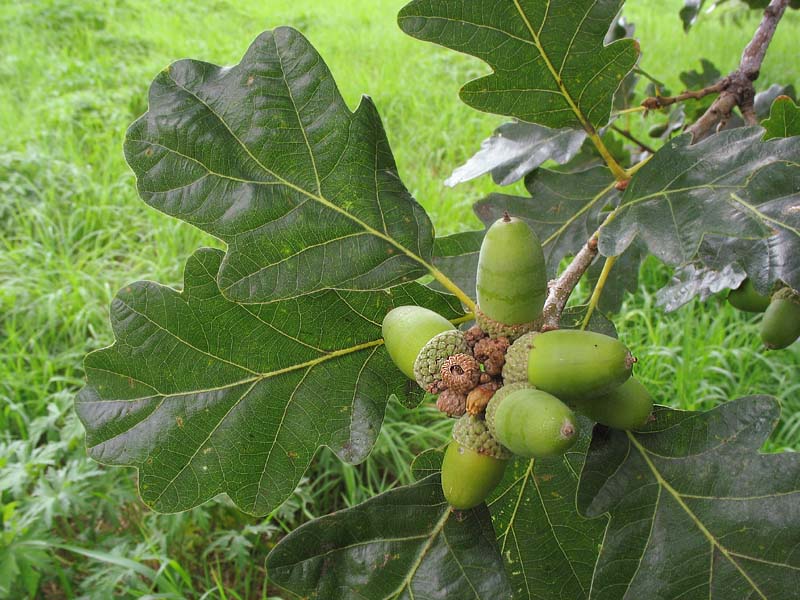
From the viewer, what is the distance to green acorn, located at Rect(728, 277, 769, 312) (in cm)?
157

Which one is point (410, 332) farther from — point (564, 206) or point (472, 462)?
point (564, 206)

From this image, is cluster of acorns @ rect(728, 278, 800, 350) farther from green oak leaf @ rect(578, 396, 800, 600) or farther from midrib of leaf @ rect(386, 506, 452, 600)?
midrib of leaf @ rect(386, 506, 452, 600)

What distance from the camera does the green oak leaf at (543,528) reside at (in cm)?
130

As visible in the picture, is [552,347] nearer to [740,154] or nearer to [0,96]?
[740,154]

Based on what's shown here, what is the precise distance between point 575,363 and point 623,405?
0.54 ft

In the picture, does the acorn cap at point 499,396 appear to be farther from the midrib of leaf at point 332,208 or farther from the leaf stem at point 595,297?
the leaf stem at point 595,297

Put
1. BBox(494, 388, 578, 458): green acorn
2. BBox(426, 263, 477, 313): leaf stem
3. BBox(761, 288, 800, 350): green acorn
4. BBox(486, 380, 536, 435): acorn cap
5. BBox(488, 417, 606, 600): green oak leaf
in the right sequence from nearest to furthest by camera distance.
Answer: BBox(494, 388, 578, 458): green acorn
BBox(486, 380, 536, 435): acorn cap
BBox(426, 263, 477, 313): leaf stem
BBox(488, 417, 606, 600): green oak leaf
BBox(761, 288, 800, 350): green acorn

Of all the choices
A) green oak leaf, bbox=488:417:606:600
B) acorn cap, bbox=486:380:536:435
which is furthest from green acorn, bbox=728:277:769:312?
acorn cap, bbox=486:380:536:435

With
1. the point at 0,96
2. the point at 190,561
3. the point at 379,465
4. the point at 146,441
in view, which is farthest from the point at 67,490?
the point at 0,96

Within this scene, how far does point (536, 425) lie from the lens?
873 mm

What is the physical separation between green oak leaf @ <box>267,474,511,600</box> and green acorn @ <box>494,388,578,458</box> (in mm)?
316

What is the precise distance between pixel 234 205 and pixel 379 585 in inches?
26.0

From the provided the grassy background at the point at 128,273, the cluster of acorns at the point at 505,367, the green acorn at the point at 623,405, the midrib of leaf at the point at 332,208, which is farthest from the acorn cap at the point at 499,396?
the grassy background at the point at 128,273

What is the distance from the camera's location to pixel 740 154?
110 centimetres
